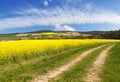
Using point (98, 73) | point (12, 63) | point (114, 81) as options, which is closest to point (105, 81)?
point (114, 81)

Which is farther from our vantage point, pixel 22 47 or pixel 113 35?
pixel 113 35

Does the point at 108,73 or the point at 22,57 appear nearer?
the point at 108,73

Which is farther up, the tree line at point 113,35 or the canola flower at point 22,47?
the canola flower at point 22,47

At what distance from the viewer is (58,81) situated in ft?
A: 30.7

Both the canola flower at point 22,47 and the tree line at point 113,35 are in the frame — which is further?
the tree line at point 113,35

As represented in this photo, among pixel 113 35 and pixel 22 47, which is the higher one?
pixel 22 47

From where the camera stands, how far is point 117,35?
98.5m

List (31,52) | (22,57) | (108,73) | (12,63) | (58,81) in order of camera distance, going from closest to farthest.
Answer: (58,81), (108,73), (12,63), (22,57), (31,52)

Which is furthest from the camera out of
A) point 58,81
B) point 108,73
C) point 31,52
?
point 31,52

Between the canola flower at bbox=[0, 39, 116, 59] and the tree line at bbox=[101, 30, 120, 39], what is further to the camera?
the tree line at bbox=[101, 30, 120, 39]

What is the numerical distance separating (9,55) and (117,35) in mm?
88316

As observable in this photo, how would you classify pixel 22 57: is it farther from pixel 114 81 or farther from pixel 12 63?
pixel 114 81

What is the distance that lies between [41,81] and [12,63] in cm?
720

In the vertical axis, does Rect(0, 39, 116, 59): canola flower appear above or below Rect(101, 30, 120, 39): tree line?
above
